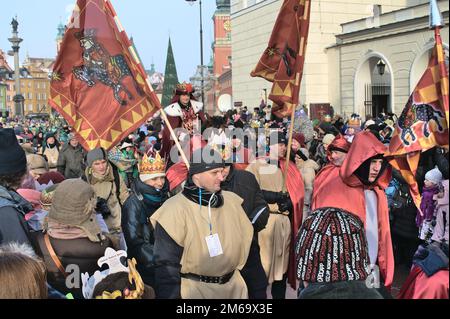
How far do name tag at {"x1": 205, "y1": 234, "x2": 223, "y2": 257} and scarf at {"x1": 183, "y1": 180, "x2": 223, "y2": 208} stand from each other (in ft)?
0.72

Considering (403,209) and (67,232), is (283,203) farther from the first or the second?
(67,232)

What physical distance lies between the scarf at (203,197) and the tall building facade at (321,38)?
68.8 feet

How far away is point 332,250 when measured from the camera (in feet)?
8.05

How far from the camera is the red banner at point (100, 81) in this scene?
525 cm

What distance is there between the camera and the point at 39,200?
4332 mm

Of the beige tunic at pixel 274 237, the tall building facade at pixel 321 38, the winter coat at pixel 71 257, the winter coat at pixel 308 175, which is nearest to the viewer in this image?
the winter coat at pixel 71 257

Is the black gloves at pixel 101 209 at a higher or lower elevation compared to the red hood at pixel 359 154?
lower

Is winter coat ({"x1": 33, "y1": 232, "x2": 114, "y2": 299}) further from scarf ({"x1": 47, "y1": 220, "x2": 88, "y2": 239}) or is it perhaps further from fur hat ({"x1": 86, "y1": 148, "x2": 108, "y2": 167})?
fur hat ({"x1": 86, "y1": 148, "x2": 108, "y2": 167})

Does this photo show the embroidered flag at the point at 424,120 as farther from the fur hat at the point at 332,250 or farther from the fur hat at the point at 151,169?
the fur hat at the point at 151,169

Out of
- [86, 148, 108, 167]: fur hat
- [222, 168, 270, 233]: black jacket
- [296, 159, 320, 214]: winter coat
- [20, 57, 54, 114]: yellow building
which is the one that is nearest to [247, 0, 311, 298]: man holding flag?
[222, 168, 270, 233]: black jacket

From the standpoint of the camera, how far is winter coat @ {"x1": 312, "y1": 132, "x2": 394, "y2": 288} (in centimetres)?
424

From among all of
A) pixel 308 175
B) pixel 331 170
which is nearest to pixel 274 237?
pixel 331 170

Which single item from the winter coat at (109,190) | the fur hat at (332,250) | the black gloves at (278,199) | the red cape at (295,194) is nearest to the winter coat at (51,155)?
the winter coat at (109,190)
